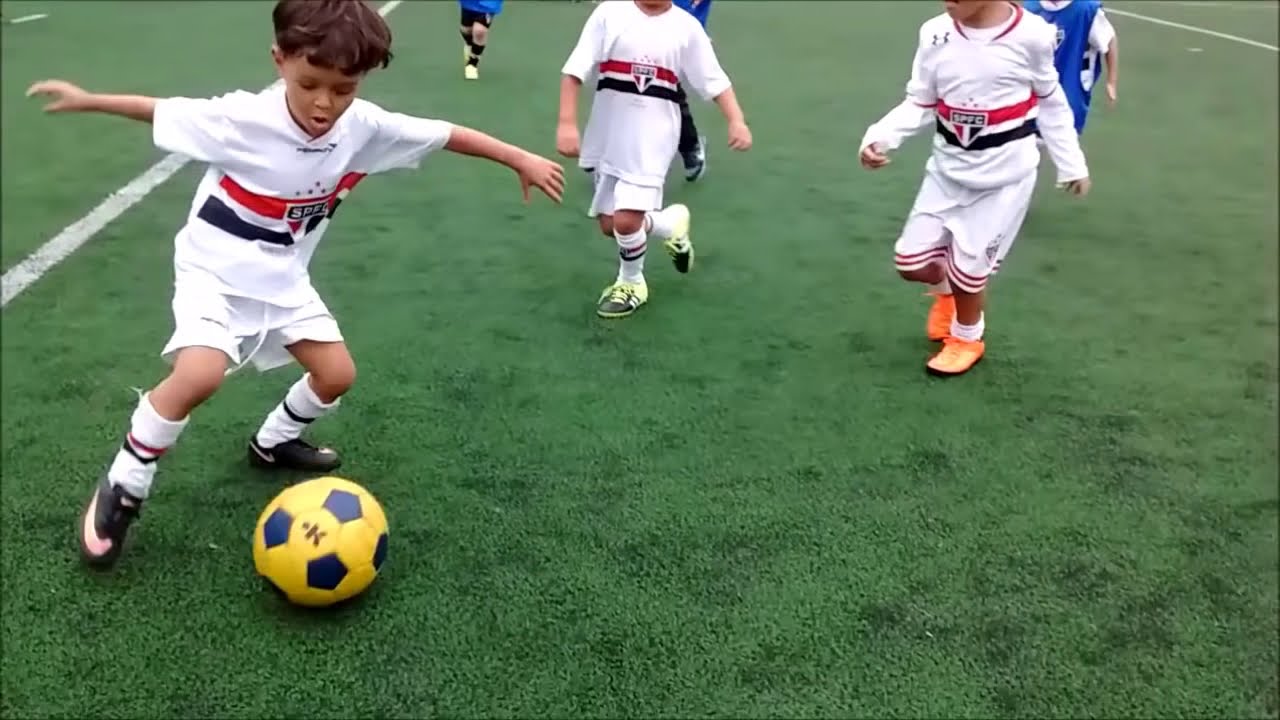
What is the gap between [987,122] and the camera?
141 inches

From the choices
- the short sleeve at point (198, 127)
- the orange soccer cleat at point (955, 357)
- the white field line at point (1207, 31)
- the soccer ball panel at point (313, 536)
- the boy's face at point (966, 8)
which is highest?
the boy's face at point (966, 8)

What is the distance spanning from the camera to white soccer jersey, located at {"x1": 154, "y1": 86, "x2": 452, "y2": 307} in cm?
242

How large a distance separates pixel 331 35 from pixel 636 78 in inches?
71.1

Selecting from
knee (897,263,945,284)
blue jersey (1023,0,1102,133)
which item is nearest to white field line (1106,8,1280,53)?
blue jersey (1023,0,1102,133)

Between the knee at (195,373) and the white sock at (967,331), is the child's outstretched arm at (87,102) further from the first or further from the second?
the white sock at (967,331)

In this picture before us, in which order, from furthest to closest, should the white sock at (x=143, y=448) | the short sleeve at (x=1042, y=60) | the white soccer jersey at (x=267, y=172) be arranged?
the short sleeve at (x=1042, y=60), the white sock at (x=143, y=448), the white soccer jersey at (x=267, y=172)

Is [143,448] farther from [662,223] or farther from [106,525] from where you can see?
[662,223]

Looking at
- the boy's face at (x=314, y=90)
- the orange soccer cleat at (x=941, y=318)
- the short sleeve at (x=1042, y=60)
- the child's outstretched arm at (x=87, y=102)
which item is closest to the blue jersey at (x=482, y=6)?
the boy's face at (x=314, y=90)

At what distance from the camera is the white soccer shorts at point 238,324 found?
2.60 meters

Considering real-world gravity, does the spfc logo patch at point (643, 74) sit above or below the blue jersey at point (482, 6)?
below

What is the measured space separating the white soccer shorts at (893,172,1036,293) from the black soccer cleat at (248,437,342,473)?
82.1 inches

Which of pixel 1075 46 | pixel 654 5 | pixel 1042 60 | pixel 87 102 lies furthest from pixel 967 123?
pixel 87 102

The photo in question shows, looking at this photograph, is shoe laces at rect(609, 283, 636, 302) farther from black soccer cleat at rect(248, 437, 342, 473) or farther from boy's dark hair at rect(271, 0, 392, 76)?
boy's dark hair at rect(271, 0, 392, 76)

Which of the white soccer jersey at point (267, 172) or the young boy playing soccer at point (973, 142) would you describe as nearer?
the white soccer jersey at point (267, 172)
